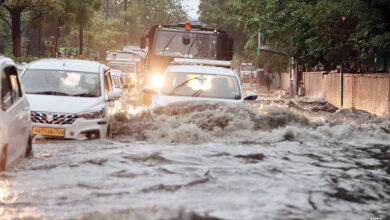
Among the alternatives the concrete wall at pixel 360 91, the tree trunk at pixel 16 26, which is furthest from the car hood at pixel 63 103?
the tree trunk at pixel 16 26

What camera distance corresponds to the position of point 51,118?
12.2 meters

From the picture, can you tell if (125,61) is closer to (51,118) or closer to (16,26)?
(16,26)

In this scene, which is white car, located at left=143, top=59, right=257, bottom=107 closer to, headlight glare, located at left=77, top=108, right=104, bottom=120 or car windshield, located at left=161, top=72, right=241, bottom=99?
car windshield, located at left=161, top=72, right=241, bottom=99

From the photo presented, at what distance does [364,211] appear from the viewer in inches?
274

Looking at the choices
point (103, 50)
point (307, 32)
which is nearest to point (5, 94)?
point (307, 32)

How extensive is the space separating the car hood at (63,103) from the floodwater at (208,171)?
1.98 ft

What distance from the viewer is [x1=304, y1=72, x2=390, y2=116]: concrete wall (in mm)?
21406

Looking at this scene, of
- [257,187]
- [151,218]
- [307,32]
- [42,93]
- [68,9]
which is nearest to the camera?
[151,218]

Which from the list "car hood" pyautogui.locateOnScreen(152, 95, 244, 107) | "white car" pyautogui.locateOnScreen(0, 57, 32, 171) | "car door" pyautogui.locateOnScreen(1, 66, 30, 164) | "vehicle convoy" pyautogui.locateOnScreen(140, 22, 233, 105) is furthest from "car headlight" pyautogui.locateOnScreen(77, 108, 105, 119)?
"vehicle convoy" pyautogui.locateOnScreen(140, 22, 233, 105)

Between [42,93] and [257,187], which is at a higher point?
[42,93]

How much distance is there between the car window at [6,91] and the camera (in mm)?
8183

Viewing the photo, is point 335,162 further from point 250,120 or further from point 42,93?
point 42,93

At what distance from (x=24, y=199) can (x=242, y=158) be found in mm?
4321

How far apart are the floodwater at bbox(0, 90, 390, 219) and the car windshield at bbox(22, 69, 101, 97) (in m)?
1.07
